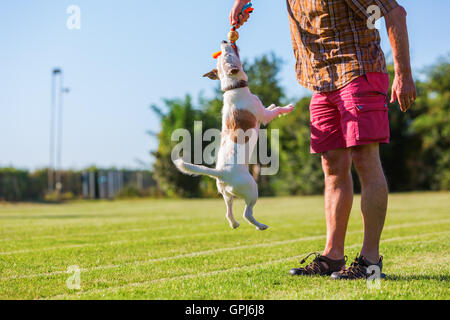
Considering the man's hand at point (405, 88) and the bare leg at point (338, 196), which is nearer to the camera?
the man's hand at point (405, 88)

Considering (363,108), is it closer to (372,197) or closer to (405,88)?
(405,88)

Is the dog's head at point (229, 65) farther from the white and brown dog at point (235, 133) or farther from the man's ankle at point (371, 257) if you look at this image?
the man's ankle at point (371, 257)

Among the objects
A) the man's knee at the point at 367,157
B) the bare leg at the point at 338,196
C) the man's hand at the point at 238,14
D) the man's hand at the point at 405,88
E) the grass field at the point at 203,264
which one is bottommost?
the grass field at the point at 203,264

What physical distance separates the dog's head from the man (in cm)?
25

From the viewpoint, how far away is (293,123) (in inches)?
1156

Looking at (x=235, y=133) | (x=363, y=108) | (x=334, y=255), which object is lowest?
(x=334, y=255)

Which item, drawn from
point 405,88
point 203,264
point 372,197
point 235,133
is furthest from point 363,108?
point 203,264

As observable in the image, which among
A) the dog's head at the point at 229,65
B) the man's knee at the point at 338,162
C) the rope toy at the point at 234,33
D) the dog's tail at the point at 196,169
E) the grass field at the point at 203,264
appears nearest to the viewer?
the grass field at the point at 203,264

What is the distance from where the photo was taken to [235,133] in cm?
316

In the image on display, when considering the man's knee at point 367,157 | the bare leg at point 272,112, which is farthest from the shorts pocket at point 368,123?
the bare leg at point 272,112

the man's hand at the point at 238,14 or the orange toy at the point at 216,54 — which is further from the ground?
the man's hand at the point at 238,14

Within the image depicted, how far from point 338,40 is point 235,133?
1.00m

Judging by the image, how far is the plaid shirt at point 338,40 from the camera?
326cm

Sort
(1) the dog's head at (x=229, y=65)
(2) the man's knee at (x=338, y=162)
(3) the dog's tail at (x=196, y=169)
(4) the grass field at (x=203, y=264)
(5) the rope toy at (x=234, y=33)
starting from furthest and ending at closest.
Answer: (2) the man's knee at (x=338, y=162)
(5) the rope toy at (x=234, y=33)
(1) the dog's head at (x=229, y=65)
(3) the dog's tail at (x=196, y=169)
(4) the grass field at (x=203, y=264)
